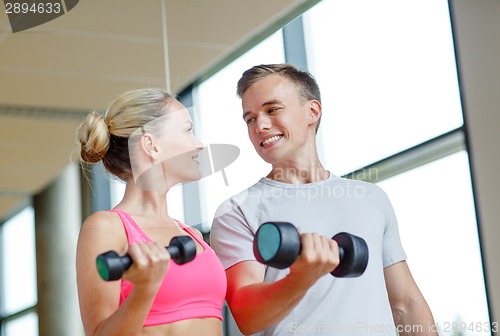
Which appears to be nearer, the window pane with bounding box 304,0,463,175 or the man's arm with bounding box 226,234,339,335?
the man's arm with bounding box 226,234,339,335

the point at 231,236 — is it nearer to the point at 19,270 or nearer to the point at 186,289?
the point at 186,289

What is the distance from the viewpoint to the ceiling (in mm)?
2219

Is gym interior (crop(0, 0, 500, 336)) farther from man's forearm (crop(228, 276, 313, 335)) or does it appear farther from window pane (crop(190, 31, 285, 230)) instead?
man's forearm (crop(228, 276, 313, 335))

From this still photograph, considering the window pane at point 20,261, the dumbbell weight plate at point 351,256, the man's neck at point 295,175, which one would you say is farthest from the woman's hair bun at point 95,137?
the window pane at point 20,261

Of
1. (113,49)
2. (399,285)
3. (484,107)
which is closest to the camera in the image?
(399,285)

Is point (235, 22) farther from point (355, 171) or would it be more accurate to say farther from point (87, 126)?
point (87, 126)

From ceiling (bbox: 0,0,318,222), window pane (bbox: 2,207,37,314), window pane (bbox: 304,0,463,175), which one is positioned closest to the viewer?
window pane (bbox: 304,0,463,175)

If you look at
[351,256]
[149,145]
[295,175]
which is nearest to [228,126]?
[295,175]

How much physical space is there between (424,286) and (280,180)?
57 centimetres

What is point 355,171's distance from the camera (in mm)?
1803

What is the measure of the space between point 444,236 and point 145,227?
759mm

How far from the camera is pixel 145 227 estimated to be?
113 cm

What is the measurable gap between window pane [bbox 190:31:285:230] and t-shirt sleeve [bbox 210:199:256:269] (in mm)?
141

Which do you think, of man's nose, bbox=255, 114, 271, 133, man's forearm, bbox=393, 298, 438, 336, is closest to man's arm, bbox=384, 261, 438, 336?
man's forearm, bbox=393, 298, 438, 336
